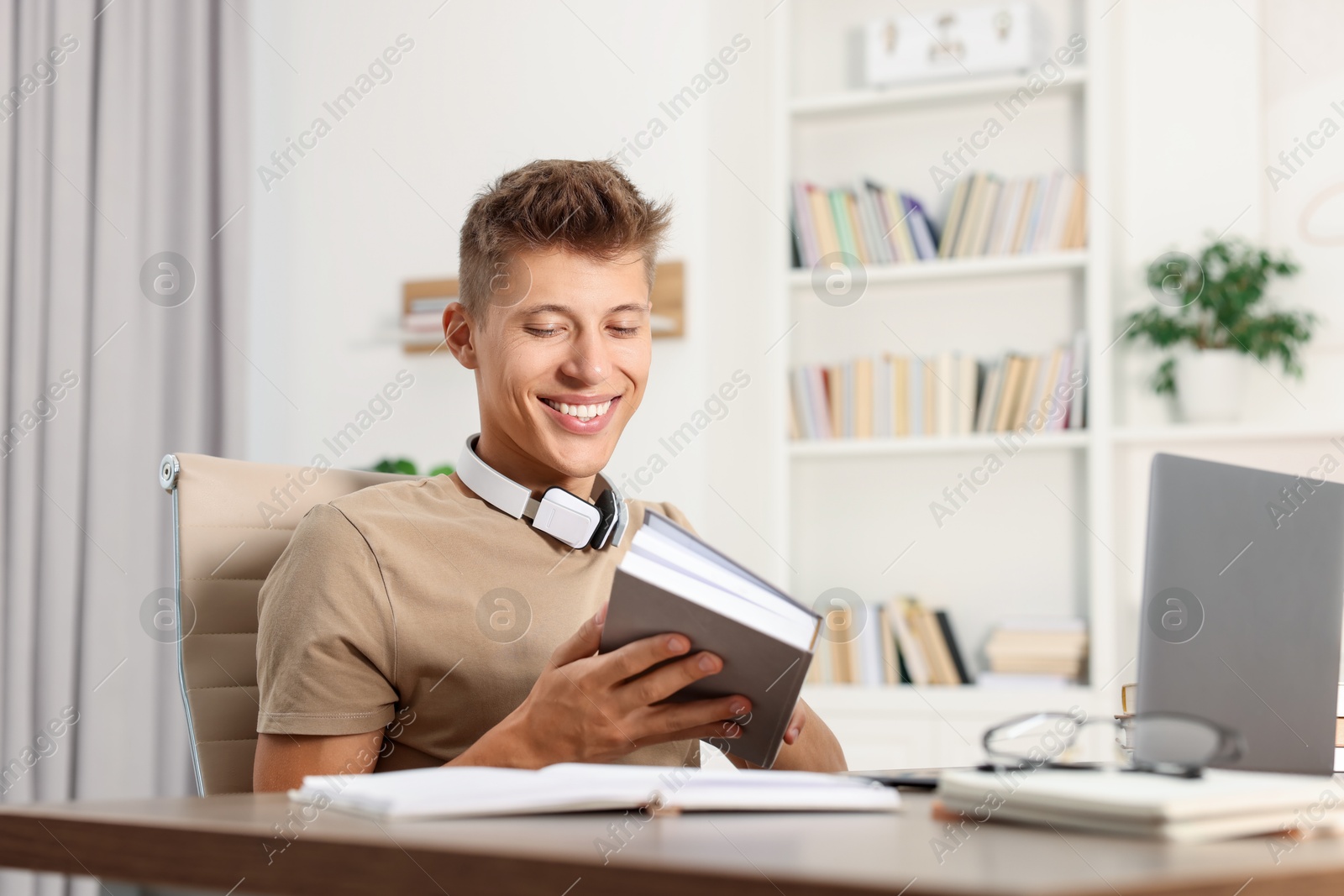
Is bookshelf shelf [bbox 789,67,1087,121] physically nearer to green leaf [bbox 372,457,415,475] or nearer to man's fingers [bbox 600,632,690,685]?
green leaf [bbox 372,457,415,475]

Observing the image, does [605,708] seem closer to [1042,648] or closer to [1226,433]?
[1042,648]

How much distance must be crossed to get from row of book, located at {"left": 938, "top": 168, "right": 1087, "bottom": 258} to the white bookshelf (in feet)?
0.14

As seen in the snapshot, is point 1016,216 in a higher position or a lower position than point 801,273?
higher

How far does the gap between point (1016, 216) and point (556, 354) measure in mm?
2070

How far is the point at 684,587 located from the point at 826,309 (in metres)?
2.60

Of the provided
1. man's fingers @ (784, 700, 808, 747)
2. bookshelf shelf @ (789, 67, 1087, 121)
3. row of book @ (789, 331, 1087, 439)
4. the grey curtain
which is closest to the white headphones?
man's fingers @ (784, 700, 808, 747)

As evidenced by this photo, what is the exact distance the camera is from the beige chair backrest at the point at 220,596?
122cm

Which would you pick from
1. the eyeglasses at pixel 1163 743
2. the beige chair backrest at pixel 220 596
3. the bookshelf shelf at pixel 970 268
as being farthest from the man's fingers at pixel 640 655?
the bookshelf shelf at pixel 970 268

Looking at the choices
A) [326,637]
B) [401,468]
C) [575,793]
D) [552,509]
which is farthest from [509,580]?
[401,468]

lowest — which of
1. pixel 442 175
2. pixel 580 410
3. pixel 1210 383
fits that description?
pixel 580 410

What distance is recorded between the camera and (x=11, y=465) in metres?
2.37

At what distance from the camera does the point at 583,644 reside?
36.7 inches

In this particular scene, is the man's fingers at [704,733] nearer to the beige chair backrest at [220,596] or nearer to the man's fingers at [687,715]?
the man's fingers at [687,715]

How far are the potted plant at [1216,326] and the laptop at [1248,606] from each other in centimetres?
193
